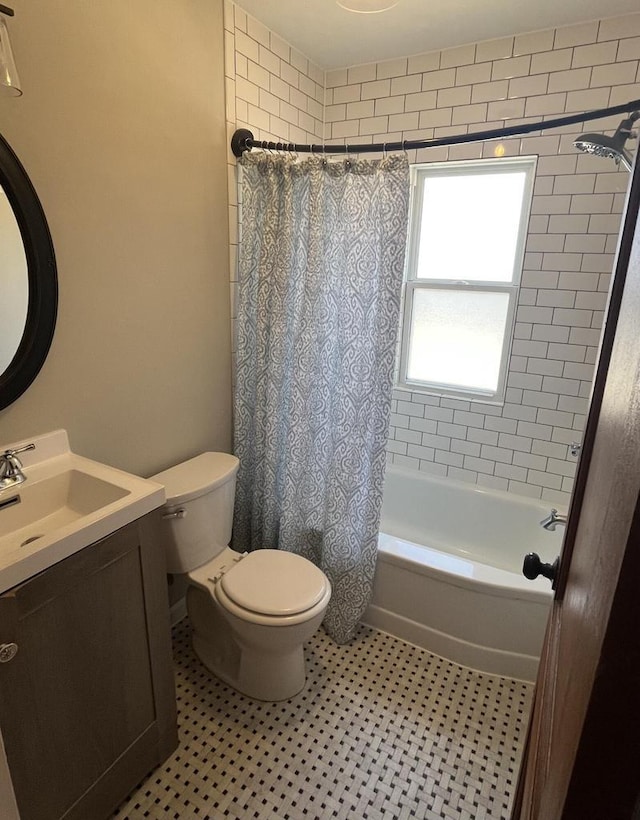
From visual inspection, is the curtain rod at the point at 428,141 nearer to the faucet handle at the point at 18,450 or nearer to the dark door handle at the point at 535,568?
the dark door handle at the point at 535,568

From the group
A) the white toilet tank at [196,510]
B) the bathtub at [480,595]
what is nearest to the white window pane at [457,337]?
the bathtub at [480,595]

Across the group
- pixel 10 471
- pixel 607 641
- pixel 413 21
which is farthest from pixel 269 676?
pixel 413 21

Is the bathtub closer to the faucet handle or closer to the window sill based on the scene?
the window sill

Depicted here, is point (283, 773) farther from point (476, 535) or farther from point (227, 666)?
point (476, 535)

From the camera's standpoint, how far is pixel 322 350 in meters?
1.97

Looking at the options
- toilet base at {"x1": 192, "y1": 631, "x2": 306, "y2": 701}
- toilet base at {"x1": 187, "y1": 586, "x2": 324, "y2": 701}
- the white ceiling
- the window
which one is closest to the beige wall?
the white ceiling

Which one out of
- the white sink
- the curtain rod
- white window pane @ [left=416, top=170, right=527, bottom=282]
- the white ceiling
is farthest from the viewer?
white window pane @ [left=416, top=170, right=527, bottom=282]

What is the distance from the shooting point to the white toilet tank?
1.71 m

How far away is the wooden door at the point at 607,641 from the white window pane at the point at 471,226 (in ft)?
6.18

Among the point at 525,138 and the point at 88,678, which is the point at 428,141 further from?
the point at 88,678

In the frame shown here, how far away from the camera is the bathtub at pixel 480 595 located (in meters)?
1.84

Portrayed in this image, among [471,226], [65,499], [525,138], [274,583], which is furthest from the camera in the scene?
[471,226]

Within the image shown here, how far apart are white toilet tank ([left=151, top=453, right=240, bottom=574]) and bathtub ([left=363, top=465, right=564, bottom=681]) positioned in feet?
2.30

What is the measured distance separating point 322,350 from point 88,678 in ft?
4.44
